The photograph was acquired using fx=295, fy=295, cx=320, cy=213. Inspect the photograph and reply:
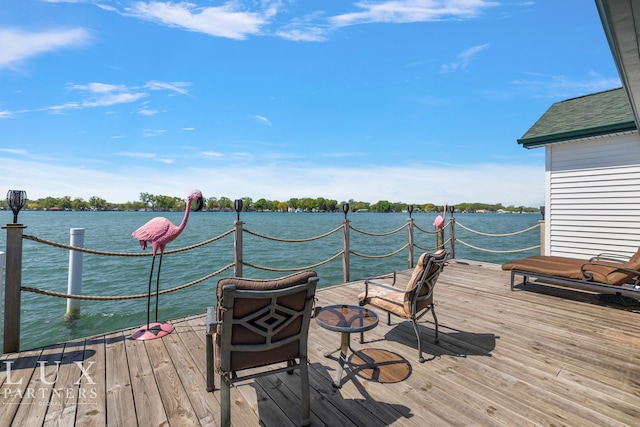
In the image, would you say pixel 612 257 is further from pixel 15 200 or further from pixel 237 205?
pixel 15 200

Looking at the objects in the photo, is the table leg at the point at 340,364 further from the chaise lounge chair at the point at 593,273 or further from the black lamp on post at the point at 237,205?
the chaise lounge chair at the point at 593,273

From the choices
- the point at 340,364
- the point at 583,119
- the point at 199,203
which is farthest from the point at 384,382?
the point at 583,119

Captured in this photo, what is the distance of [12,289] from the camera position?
314cm

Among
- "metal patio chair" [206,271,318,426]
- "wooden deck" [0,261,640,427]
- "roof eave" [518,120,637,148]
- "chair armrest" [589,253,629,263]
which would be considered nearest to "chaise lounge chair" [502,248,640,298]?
"chair armrest" [589,253,629,263]

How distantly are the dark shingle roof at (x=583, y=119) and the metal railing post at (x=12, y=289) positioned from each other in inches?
359

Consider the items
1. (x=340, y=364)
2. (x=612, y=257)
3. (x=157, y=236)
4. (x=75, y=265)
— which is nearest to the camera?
(x=340, y=364)

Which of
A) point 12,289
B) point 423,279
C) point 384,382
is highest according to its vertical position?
point 423,279

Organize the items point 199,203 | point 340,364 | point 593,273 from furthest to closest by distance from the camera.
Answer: point 593,273, point 199,203, point 340,364

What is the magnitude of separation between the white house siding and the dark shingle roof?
336mm

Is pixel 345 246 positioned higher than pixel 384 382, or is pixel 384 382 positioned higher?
pixel 345 246

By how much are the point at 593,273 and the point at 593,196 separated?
264 cm

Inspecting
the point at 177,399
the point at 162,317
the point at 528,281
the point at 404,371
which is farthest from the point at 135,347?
the point at 528,281

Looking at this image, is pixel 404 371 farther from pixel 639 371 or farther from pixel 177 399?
pixel 639 371

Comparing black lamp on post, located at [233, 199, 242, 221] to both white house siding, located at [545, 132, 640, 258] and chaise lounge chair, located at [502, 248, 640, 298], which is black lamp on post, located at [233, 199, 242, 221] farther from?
white house siding, located at [545, 132, 640, 258]
